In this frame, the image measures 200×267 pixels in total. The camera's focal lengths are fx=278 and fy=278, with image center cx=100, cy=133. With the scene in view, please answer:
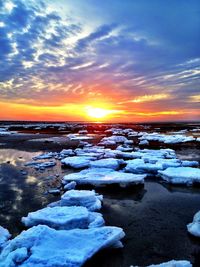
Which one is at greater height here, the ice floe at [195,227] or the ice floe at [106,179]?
the ice floe at [106,179]

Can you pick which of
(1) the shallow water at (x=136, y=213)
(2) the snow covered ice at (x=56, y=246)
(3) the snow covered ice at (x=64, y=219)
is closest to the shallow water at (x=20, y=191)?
(1) the shallow water at (x=136, y=213)

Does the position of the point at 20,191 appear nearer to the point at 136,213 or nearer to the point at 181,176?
the point at 136,213

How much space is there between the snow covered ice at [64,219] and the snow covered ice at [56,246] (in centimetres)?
41

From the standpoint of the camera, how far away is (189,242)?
17.1 feet

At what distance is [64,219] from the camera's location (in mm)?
5484

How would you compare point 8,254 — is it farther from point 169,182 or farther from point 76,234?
point 169,182

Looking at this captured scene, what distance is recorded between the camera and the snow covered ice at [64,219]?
5.41m

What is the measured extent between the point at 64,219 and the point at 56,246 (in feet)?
3.42

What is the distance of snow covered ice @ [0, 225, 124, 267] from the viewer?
402cm

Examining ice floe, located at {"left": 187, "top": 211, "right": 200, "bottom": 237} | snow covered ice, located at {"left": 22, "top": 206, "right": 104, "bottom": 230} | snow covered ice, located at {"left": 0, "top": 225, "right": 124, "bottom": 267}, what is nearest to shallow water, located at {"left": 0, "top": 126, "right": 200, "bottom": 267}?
ice floe, located at {"left": 187, "top": 211, "right": 200, "bottom": 237}

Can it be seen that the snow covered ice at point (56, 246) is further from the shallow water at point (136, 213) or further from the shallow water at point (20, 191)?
the shallow water at point (20, 191)

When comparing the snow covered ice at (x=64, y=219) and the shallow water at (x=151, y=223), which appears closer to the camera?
the shallow water at (x=151, y=223)

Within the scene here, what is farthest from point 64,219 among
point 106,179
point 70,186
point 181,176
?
point 181,176

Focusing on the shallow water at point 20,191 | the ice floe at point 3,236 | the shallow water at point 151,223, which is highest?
the ice floe at point 3,236
